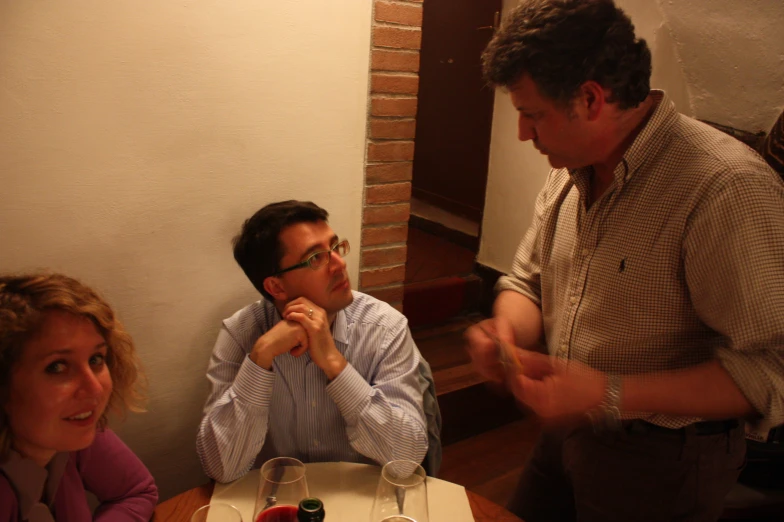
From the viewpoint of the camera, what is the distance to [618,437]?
1.56m

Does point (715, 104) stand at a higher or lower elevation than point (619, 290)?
higher

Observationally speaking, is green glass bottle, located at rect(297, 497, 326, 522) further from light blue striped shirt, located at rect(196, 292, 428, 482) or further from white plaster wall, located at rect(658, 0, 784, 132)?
white plaster wall, located at rect(658, 0, 784, 132)

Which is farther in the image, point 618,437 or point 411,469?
point 618,437

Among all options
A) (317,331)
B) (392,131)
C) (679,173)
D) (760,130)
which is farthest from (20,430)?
(760,130)

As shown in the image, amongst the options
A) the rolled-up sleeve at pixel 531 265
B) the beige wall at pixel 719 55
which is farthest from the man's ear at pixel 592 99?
the beige wall at pixel 719 55

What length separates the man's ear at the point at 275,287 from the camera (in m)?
2.00

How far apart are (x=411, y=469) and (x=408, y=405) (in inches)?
25.0

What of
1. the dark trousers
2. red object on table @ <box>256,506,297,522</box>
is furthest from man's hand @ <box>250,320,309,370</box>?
the dark trousers

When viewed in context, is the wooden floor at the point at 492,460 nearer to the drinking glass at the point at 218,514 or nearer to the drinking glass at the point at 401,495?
the drinking glass at the point at 401,495

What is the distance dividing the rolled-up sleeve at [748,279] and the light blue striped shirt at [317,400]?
0.85 metres

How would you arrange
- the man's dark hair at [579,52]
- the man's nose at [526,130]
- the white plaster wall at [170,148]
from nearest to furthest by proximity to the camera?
the man's dark hair at [579,52]
the man's nose at [526,130]
the white plaster wall at [170,148]

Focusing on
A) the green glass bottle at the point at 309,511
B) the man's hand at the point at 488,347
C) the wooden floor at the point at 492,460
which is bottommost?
Result: the wooden floor at the point at 492,460

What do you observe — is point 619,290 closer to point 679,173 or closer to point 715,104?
point 679,173

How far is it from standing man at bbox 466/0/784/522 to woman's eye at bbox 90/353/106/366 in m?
0.92
